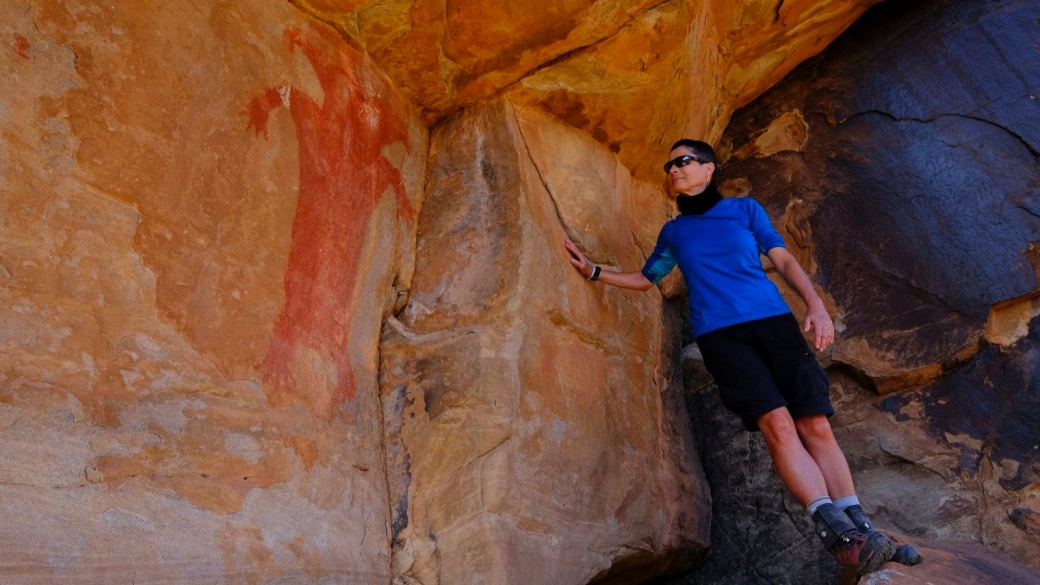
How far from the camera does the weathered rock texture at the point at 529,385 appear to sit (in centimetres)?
258

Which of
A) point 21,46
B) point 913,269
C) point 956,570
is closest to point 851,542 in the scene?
point 956,570

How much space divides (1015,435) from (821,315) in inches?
38.6

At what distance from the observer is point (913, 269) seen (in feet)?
11.6

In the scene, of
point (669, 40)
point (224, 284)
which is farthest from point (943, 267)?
point (224, 284)

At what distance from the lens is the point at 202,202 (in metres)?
2.25

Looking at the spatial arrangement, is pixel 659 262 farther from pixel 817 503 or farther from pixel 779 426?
pixel 817 503

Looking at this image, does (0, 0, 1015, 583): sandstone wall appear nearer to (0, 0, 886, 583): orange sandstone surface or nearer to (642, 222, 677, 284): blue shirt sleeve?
(0, 0, 886, 583): orange sandstone surface

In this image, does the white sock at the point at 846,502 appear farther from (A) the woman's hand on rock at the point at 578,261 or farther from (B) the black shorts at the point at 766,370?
(A) the woman's hand on rock at the point at 578,261

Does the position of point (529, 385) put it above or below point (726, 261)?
below

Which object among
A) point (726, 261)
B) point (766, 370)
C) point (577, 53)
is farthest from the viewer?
point (577, 53)

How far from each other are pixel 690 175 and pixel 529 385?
95cm

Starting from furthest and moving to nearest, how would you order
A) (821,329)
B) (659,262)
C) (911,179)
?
(911,179)
(659,262)
(821,329)

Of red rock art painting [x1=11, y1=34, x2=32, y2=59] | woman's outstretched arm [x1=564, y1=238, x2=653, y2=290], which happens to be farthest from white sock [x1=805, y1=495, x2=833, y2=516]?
red rock art painting [x1=11, y1=34, x2=32, y2=59]

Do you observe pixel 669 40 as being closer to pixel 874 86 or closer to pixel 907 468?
pixel 874 86
